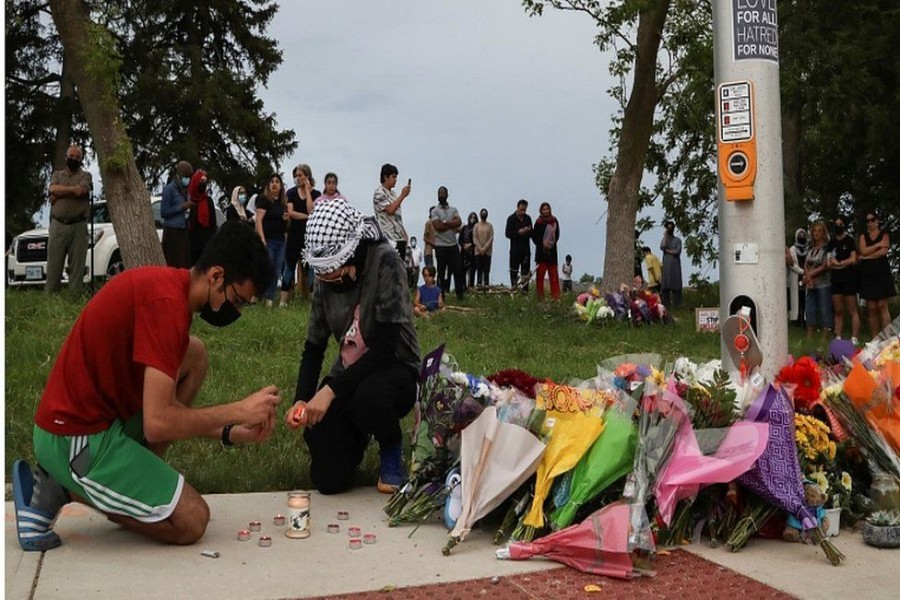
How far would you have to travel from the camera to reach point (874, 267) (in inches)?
588

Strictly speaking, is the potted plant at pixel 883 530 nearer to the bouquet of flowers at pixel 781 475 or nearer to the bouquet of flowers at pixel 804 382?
the bouquet of flowers at pixel 781 475

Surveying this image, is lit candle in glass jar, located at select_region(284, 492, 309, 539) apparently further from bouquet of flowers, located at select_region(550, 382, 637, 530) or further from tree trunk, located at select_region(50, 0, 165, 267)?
tree trunk, located at select_region(50, 0, 165, 267)

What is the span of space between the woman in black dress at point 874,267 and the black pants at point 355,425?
10858 mm

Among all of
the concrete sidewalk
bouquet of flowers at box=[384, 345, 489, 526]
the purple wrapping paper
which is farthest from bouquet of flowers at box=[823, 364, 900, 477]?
bouquet of flowers at box=[384, 345, 489, 526]

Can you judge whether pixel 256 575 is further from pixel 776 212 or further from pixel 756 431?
pixel 776 212

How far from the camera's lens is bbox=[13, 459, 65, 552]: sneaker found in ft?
15.4

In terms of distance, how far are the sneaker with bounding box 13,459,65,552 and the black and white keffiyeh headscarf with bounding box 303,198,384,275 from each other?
169cm

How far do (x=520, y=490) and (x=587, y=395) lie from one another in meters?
0.55

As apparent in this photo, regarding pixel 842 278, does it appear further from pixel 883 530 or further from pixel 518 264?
pixel 883 530

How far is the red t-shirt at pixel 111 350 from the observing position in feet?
14.8

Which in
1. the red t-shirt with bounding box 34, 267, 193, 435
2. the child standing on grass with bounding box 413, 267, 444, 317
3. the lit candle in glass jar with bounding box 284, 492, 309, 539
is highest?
the child standing on grass with bounding box 413, 267, 444, 317

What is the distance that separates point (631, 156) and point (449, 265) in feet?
11.5

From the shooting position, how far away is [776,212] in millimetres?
6305

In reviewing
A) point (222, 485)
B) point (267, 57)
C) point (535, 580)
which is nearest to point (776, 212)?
point (535, 580)
